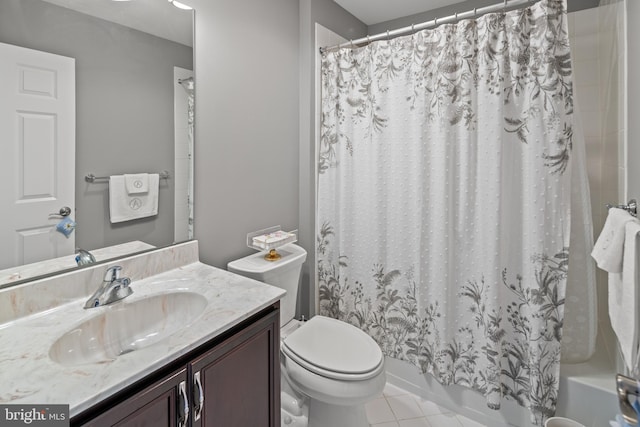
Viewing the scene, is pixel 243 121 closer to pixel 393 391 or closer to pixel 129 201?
pixel 129 201

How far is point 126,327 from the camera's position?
3.68 ft

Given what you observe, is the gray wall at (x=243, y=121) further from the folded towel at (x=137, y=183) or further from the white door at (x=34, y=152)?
the white door at (x=34, y=152)

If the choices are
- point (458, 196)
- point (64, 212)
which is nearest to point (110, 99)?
point (64, 212)

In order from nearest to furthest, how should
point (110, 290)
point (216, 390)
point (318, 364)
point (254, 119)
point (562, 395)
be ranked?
point (216, 390) < point (110, 290) < point (318, 364) < point (562, 395) < point (254, 119)

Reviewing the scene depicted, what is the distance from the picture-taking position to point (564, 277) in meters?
1.47


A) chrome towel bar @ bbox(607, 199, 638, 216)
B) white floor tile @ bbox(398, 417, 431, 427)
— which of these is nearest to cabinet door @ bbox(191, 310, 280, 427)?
white floor tile @ bbox(398, 417, 431, 427)

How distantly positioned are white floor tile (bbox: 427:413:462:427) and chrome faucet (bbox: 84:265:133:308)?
166 cm

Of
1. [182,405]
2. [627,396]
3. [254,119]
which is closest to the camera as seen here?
[627,396]

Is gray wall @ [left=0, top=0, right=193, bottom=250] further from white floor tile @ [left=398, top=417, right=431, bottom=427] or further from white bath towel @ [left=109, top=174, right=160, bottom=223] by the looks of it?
white floor tile @ [left=398, top=417, right=431, bottom=427]

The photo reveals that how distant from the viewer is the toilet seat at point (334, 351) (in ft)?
4.57

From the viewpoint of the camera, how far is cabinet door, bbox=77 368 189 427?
0.72 m

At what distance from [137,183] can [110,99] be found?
33 centimetres

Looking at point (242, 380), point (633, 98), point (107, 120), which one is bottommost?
point (242, 380)

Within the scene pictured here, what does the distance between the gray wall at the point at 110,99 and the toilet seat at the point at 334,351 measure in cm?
79
